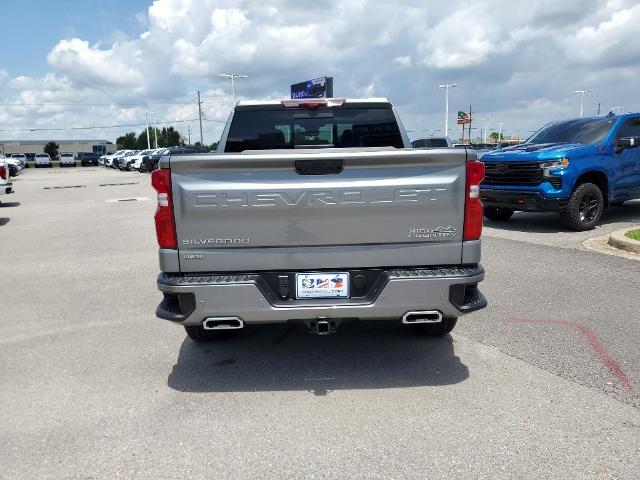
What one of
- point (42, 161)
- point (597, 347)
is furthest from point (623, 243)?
point (42, 161)

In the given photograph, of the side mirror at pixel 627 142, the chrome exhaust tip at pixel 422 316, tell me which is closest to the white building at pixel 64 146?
the side mirror at pixel 627 142

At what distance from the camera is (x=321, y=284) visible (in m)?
3.54

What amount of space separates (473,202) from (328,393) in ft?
5.35

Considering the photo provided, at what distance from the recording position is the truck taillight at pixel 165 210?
3373 millimetres

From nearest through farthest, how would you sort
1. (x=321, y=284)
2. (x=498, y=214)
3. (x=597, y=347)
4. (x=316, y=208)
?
(x=316, y=208) < (x=321, y=284) < (x=597, y=347) < (x=498, y=214)

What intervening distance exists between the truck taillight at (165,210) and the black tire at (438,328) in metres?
2.31

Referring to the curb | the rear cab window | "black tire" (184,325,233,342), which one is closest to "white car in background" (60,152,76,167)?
the curb

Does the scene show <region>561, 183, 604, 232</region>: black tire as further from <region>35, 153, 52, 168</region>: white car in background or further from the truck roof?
<region>35, 153, 52, 168</region>: white car in background

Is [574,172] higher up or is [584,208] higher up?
[574,172]

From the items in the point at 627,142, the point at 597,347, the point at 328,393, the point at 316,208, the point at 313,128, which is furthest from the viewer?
the point at 627,142

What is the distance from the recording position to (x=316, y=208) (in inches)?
134

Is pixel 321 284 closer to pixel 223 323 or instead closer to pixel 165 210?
pixel 223 323

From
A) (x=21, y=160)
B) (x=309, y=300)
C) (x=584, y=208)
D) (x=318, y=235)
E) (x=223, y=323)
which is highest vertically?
(x=318, y=235)

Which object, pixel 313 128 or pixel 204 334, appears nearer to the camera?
pixel 204 334
